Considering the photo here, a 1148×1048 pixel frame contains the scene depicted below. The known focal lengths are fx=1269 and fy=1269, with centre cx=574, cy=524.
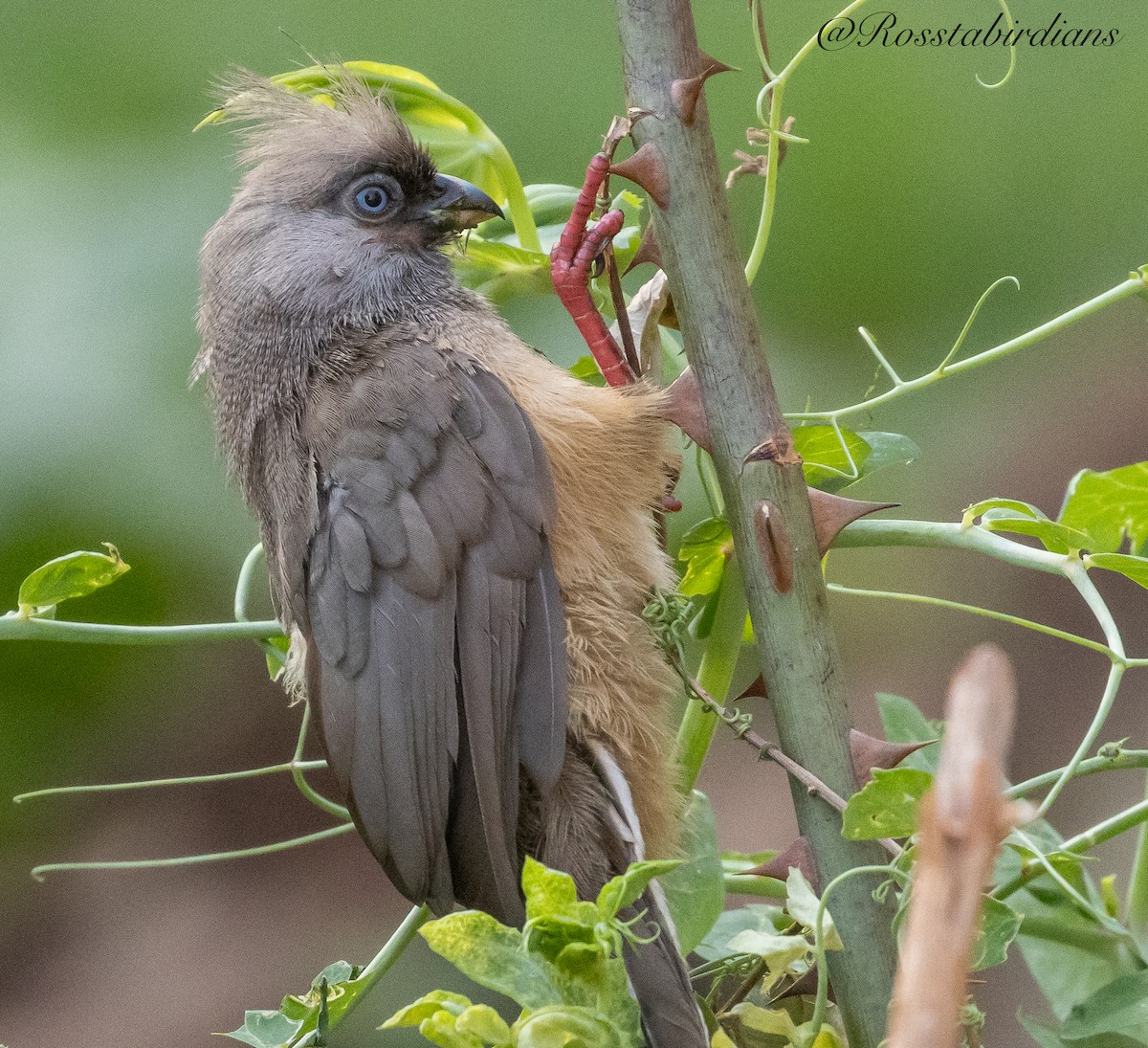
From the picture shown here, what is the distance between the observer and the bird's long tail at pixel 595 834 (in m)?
1.45

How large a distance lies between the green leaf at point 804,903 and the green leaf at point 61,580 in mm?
837

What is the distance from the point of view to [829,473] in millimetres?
1502

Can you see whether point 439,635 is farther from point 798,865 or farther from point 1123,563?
point 1123,563

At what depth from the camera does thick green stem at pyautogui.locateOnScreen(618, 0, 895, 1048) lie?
1261 millimetres

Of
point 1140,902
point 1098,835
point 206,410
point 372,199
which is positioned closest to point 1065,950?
point 1140,902

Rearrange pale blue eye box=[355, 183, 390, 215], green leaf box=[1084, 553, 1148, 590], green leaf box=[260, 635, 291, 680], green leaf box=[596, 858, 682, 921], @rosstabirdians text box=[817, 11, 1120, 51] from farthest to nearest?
@rosstabirdians text box=[817, 11, 1120, 51] < pale blue eye box=[355, 183, 390, 215] < green leaf box=[260, 635, 291, 680] < green leaf box=[1084, 553, 1148, 590] < green leaf box=[596, 858, 682, 921]

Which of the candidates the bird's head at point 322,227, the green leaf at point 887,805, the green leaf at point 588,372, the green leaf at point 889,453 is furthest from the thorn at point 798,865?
the bird's head at point 322,227

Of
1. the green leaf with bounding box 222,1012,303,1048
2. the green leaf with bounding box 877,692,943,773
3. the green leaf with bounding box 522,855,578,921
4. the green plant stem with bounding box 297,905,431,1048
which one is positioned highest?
the green leaf with bounding box 877,692,943,773

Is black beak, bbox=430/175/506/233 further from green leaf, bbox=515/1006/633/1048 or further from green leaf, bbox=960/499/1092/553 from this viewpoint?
green leaf, bbox=515/1006/633/1048

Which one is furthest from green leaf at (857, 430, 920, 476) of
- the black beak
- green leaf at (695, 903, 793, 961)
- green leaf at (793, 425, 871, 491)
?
the black beak

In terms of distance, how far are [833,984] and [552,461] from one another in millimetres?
736

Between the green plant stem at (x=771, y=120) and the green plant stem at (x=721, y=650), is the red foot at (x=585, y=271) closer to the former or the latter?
the green plant stem at (x=771, y=120)

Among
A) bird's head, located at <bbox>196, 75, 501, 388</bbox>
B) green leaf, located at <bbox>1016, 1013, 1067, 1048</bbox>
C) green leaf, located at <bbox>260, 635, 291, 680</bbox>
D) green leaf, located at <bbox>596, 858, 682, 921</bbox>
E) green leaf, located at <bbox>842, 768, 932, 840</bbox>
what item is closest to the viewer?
green leaf, located at <bbox>596, 858, 682, 921</bbox>

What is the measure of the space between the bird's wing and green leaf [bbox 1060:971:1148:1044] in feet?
2.04
